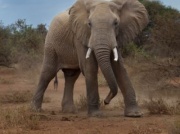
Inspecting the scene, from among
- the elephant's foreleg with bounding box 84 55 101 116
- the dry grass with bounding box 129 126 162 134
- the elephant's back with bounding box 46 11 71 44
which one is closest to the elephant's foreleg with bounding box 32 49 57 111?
the elephant's back with bounding box 46 11 71 44

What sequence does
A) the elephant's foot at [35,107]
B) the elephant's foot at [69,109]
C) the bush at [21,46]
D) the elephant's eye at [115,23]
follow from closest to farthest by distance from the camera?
the elephant's eye at [115,23] < the elephant's foot at [35,107] < the elephant's foot at [69,109] < the bush at [21,46]

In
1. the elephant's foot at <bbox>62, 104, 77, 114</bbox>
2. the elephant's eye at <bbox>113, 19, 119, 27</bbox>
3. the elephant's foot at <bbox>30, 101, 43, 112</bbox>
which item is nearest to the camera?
the elephant's eye at <bbox>113, 19, 119, 27</bbox>

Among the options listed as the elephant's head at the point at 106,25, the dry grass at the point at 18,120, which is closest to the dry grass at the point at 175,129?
the elephant's head at the point at 106,25

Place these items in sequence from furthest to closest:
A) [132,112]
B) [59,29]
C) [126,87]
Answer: [59,29] → [126,87] → [132,112]

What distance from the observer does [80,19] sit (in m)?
9.25

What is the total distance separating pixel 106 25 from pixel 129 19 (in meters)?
1.03

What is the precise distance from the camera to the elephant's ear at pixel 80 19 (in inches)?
353

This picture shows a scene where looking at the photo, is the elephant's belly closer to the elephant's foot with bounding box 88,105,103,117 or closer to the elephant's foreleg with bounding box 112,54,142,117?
the elephant's foreleg with bounding box 112,54,142,117

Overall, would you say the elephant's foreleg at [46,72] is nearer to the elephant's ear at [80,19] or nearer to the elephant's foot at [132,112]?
the elephant's ear at [80,19]

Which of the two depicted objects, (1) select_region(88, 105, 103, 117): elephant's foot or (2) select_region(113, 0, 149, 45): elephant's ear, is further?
(2) select_region(113, 0, 149, 45): elephant's ear

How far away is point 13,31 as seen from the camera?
106ft

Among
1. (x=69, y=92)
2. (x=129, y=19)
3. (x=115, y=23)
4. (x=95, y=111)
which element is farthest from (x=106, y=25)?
(x=69, y=92)

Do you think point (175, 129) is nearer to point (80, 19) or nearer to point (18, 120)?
point (18, 120)

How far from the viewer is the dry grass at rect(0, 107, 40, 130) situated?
723 centimetres
